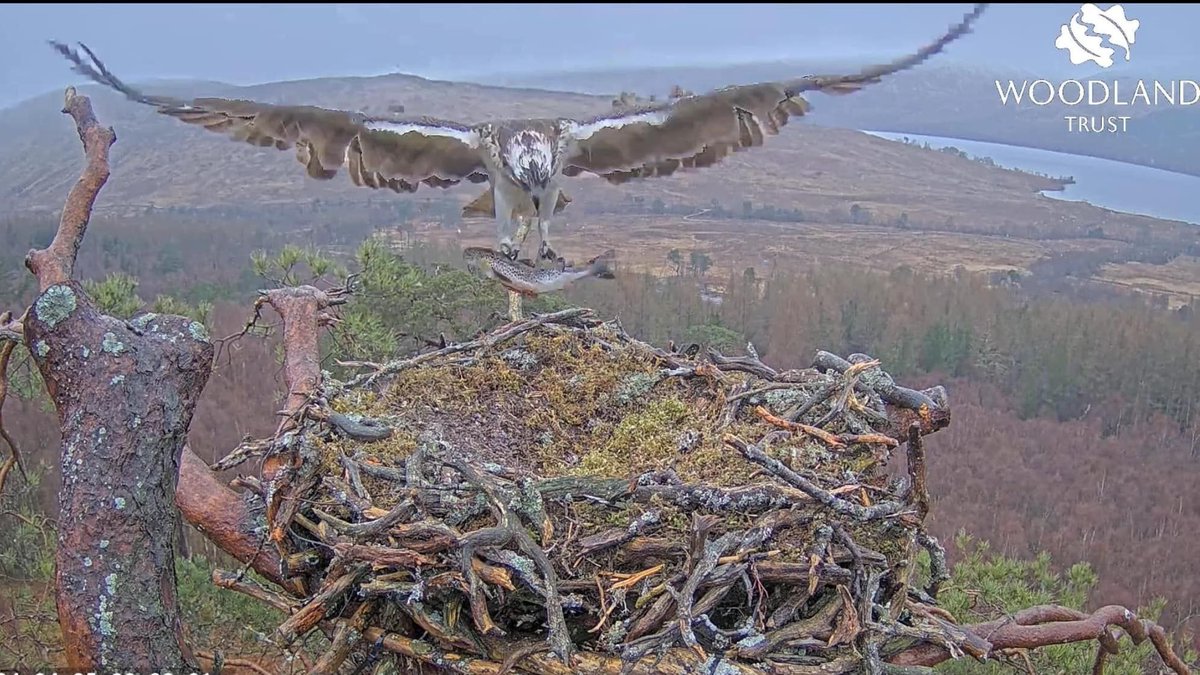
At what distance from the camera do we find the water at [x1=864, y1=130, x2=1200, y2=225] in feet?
19.1

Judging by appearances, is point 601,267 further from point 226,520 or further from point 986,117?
point 986,117

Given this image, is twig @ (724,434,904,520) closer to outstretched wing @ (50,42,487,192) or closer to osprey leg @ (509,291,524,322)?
osprey leg @ (509,291,524,322)

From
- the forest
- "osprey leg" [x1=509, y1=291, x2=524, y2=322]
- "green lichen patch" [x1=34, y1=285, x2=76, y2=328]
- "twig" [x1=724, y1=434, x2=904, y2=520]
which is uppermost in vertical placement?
"green lichen patch" [x1=34, y1=285, x2=76, y2=328]

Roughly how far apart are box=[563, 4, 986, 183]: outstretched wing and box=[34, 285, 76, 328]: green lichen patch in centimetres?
296

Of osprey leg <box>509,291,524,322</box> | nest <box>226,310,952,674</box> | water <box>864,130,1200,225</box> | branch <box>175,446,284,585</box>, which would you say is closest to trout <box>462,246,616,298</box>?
osprey leg <box>509,291,524,322</box>

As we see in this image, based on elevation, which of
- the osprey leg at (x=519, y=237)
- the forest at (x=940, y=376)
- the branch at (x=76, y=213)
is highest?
the branch at (x=76, y=213)

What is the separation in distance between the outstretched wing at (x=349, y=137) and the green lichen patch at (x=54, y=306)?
1.55 m

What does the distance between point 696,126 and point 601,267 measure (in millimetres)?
908

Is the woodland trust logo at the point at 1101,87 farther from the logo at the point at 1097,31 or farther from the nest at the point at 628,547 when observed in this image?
the nest at the point at 628,547

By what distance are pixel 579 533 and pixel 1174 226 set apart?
18.4 feet

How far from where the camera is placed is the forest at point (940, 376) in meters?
4.59

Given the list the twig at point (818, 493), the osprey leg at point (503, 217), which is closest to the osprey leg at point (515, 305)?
the osprey leg at point (503, 217)

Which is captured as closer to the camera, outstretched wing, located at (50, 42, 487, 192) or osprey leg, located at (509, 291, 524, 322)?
outstretched wing, located at (50, 42, 487, 192)

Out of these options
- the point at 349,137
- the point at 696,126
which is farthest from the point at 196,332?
the point at 696,126
